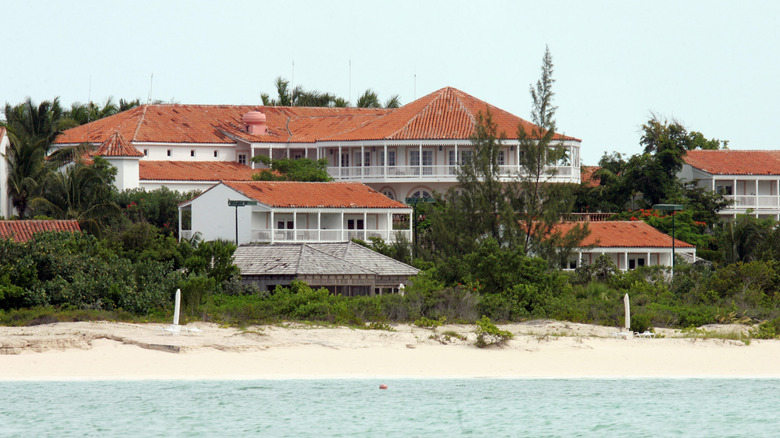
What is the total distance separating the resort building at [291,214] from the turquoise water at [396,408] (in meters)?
17.6

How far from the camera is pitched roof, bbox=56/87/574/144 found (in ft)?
180

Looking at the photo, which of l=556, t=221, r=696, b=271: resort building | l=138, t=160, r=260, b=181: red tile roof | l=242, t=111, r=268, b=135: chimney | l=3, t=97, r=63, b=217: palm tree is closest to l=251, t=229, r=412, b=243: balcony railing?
l=556, t=221, r=696, b=271: resort building

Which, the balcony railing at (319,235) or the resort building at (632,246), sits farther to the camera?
the resort building at (632,246)

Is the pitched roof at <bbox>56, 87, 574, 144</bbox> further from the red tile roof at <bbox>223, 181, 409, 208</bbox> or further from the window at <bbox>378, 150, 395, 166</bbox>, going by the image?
the red tile roof at <bbox>223, 181, 409, 208</bbox>

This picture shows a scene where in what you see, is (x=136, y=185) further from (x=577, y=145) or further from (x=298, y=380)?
(x=298, y=380)

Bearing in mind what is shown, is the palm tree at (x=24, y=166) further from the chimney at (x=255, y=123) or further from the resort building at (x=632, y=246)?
the resort building at (x=632, y=246)

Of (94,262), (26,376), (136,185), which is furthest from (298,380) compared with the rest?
(136,185)

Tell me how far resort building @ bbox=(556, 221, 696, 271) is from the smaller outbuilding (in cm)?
1358

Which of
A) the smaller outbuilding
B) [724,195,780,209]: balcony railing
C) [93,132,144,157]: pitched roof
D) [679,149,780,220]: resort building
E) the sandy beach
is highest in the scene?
[93,132,144,157]: pitched roof

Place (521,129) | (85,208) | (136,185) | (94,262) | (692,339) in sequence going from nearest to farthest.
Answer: (692,339)
(94,262)
(521,129)
(85,208)
(136,185)

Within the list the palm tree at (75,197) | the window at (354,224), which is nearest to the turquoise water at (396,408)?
the palm tree at (75,197)

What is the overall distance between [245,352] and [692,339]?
397 inches

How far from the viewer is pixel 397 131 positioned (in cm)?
5441

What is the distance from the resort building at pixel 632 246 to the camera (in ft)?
152
